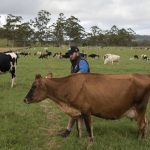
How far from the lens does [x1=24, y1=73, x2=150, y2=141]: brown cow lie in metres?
8.73

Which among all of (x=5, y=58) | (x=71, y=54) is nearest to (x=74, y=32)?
(x=5, y=58)

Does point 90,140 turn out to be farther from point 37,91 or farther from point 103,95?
point 37,91

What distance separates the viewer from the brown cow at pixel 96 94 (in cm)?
873

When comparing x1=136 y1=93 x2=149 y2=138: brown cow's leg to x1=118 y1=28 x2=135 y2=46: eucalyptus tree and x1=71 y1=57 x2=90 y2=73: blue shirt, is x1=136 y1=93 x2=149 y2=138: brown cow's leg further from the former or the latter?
x1=118 y1=28 x2=135 y2=46: eucalyptus tree

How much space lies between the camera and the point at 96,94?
8766 millimetres

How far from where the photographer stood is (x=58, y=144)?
915cm

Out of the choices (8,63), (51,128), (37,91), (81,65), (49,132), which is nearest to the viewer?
(37,91)

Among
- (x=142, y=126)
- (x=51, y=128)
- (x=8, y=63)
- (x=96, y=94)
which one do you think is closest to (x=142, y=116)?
(x=142, y=126)

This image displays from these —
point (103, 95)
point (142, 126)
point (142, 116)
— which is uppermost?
point (103, 95)

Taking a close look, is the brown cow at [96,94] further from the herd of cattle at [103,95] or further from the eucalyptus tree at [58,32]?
the eucalyptus tree at [58,32]

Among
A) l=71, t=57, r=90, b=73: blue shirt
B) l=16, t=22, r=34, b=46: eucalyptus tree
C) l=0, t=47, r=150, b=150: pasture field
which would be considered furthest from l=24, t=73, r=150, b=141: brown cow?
l=16, t=22, r=34, b=46: eucalyptus tree

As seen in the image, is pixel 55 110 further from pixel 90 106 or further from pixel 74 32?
pixel 74 32

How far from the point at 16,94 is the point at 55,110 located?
382 centimetres

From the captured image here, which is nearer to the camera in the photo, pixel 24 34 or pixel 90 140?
pixel 90 140
